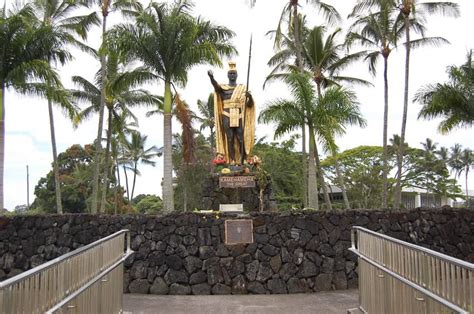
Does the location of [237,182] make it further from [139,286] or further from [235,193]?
[139,286]

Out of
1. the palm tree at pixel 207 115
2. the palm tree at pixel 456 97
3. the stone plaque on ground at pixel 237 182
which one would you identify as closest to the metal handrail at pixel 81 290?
the stone plaque on ground at pixel 237 182

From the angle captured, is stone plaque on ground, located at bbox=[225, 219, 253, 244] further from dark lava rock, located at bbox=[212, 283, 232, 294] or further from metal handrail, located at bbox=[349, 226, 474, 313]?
metal handrail, located at bbox=[349, 226, 474, 313]

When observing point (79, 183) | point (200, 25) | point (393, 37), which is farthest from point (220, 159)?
point (79, 183)

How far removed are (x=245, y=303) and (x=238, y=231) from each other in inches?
68.9

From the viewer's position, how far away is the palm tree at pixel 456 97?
60.4 feet

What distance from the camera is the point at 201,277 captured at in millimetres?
10234

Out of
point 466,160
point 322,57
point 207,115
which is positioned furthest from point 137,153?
point 466,160

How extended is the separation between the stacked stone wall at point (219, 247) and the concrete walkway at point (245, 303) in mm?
348

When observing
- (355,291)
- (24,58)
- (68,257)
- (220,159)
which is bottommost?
(355,291)

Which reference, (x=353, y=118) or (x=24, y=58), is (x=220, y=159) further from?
(x=24, y=58)

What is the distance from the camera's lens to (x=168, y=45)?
671 inches

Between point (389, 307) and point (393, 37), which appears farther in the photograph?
point (393, 37)

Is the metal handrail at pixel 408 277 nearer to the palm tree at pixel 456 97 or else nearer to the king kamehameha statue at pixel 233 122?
the king kamehameha statue at pixel 233 122

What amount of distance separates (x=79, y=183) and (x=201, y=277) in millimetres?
34627
